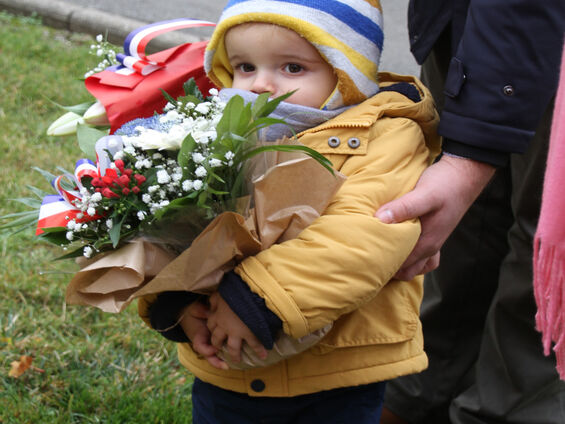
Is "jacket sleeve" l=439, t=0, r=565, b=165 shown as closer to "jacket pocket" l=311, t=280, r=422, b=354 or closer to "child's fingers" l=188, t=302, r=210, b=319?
"jacket pocket" l=311, t=280, r=422, b=354

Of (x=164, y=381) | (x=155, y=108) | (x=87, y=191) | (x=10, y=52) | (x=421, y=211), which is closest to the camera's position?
(x=87, y=191)

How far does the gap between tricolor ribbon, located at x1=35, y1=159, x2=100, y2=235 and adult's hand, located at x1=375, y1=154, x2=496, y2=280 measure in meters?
0.75

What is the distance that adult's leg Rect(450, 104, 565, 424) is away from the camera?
2355 mm

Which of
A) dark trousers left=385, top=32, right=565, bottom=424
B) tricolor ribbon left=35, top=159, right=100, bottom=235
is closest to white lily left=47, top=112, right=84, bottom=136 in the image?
tricolor ribbon left=35, top=159, right=100, bottom=235

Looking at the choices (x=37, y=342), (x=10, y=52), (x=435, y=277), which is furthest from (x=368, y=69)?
(x=10, y=52)

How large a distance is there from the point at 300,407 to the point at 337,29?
1001mm

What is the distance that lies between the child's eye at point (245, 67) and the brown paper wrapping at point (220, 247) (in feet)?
1.39

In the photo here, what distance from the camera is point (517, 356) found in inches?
97.6

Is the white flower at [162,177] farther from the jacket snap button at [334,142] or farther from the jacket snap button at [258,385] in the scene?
the jacket snap button at [258,385]

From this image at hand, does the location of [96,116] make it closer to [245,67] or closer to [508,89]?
[245,67]

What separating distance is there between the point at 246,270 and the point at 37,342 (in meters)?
1.59

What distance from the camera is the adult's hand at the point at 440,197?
1.78 metres

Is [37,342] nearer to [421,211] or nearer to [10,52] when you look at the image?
[421,211]

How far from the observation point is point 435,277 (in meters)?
2.80
